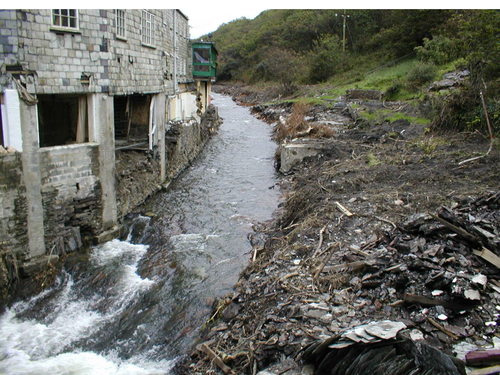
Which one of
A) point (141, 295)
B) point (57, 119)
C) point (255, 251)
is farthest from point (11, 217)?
point (57, 119)

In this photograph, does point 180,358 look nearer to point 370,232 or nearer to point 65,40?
point 370,232

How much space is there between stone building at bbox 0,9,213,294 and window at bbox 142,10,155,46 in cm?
3

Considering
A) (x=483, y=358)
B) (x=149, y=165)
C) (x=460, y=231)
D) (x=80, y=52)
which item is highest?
(x=80, y=52)

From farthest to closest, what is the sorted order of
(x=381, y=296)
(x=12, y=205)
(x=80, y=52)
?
(x=80, y=52) → (x=12, y=205) → (x=381, y=296)

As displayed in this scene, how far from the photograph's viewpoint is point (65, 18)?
971 cm

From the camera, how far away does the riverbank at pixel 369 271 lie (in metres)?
5.46

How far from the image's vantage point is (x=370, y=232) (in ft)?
28.5

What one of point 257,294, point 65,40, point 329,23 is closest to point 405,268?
point 257,294

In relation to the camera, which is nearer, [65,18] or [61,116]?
[65,18]

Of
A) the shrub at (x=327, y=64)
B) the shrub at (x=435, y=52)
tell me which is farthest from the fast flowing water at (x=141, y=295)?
the shrub at (x=327, y=64)

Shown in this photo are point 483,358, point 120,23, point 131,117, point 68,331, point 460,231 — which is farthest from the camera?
point 131,117

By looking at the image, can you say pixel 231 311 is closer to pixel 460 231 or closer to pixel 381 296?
pixel 381 296

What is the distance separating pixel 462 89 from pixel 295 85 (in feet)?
95.2

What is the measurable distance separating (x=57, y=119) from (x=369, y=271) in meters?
11.3
